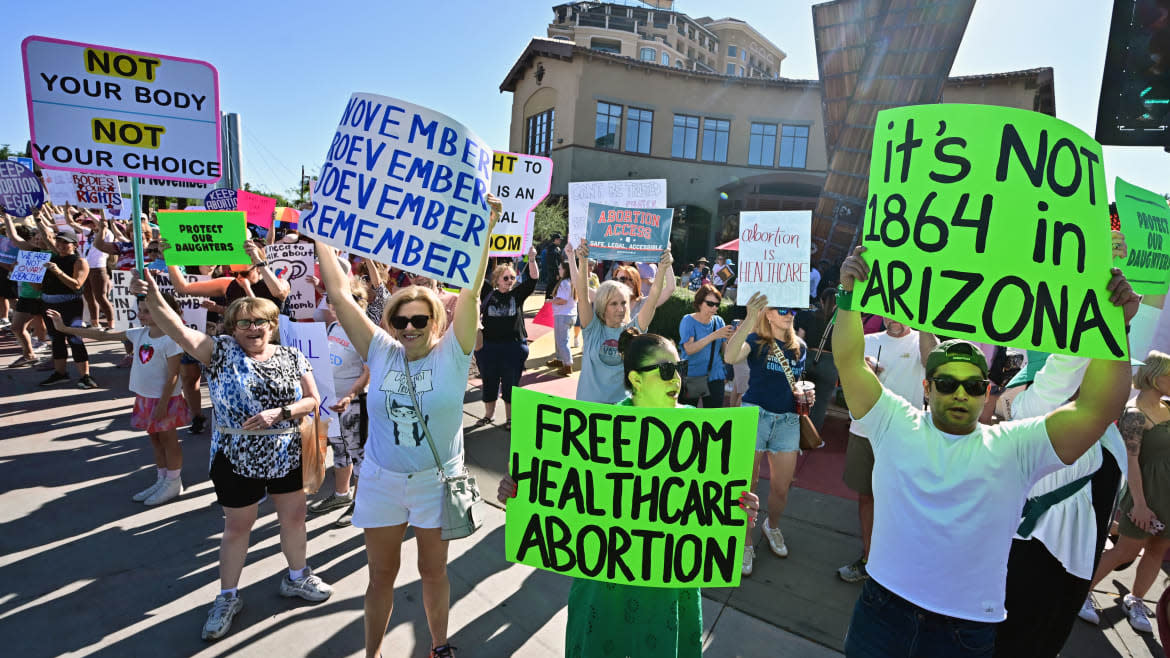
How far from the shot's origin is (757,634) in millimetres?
3418

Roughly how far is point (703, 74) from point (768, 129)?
4.58 m

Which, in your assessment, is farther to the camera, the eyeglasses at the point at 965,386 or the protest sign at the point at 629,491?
the protest sign at the point at 629,491

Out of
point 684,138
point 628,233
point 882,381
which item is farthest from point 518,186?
point 684,138

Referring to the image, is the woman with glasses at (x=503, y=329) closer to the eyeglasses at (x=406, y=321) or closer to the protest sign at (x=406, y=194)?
the protest sign at (x=406, y=194)

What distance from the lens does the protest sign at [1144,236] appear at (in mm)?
3683

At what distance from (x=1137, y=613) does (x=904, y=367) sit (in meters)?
1.98

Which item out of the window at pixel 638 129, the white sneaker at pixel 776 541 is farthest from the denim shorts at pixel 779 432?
the window at pixel 638 129

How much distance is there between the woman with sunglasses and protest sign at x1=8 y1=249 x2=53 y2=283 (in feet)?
25.0

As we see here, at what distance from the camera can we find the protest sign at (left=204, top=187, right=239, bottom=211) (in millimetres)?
11609

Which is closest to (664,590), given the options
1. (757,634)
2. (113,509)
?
(757,634)

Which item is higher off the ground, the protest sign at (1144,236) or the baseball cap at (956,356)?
the protest sign at (1144,236)

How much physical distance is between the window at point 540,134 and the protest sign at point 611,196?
2570cm

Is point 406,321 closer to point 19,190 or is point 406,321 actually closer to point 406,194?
point 406,194

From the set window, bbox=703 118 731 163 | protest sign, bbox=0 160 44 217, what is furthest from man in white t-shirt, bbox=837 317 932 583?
window, bbox=703 118 731 163
